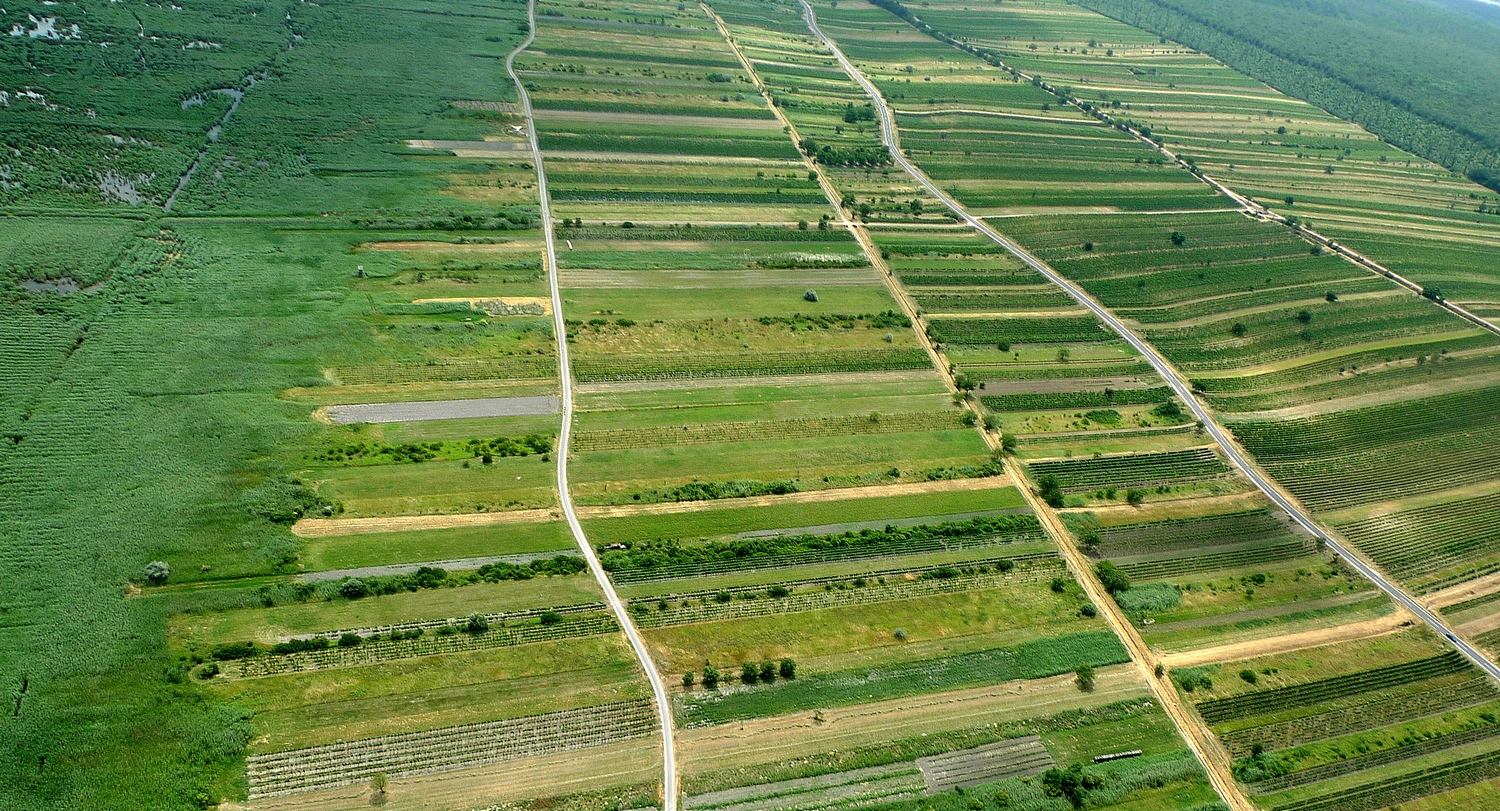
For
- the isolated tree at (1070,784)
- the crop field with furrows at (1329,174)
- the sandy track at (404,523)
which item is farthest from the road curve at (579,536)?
the crop field with furrows at (1329,174)

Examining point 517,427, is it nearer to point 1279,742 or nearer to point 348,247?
point 348,247

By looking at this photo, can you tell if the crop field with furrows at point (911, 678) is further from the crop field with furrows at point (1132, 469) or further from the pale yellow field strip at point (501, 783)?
the crop field with furrows at point (1132, 469)

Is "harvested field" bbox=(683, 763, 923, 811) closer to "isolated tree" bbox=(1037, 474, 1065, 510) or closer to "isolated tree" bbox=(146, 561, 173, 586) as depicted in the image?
"isolated tree" bbox=(1037, 474, 1065, 510)

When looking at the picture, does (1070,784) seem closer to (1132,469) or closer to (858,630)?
(858,630)

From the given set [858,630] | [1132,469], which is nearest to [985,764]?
[858,630]

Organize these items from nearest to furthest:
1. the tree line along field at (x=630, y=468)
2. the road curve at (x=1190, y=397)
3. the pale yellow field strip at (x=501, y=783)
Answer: the pale yellow field strip at (x=501, y=783), the tree line along field at (x=630, y=468), the road curve at (x=1190, y=397)

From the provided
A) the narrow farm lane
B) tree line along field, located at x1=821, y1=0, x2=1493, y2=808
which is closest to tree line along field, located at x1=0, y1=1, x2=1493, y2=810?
tree line along field, located at x1=821, y1=0, x2=1493, y2=808
